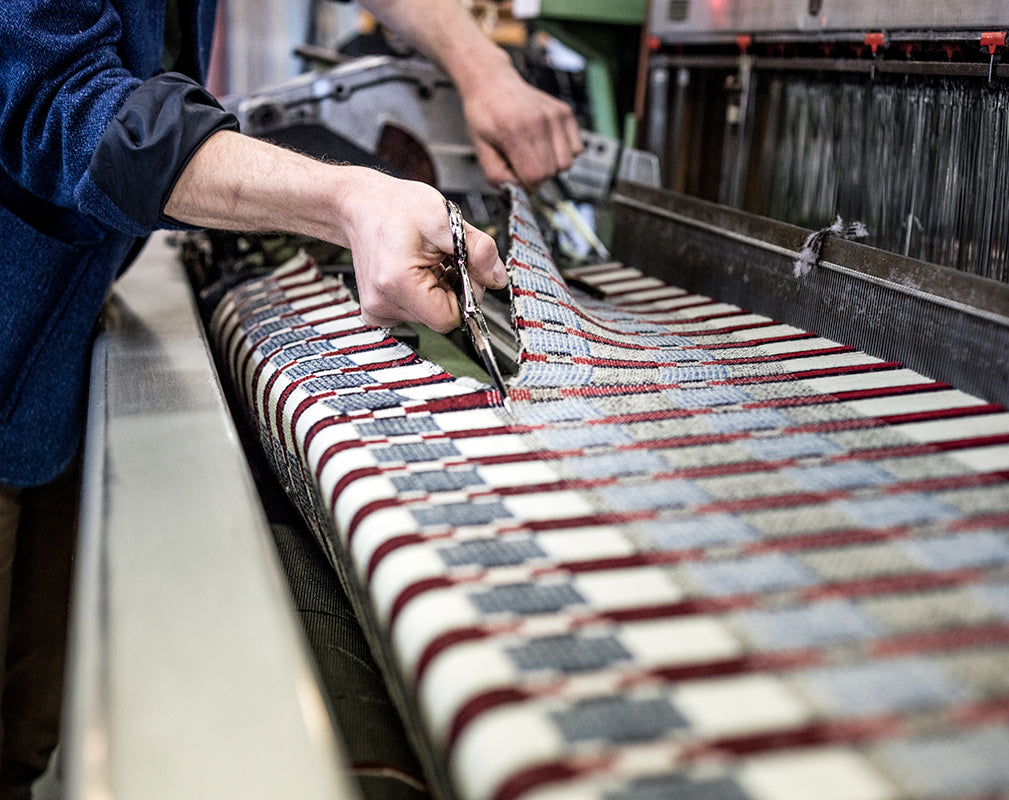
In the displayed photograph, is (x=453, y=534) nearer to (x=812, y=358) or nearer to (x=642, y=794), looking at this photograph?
(x=642, y=794)

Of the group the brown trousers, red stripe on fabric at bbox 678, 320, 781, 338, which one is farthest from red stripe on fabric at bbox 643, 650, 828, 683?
the brown trousers

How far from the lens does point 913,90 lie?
1.11m

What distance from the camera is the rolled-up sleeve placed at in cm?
90

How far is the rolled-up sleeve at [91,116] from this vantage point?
2.96 feet

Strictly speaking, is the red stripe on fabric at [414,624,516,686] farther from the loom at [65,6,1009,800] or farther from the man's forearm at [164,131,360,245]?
the man's forearm at [164,131,360,245]

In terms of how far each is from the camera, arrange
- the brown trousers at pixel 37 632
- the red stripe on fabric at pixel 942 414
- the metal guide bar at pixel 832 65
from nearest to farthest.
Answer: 1. the red stripe on fabric at pixel 942 414
2. the metal guide bar at pixel 832 65
3. the brown trousers at pixel 37 632

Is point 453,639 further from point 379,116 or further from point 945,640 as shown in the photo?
point 379,116

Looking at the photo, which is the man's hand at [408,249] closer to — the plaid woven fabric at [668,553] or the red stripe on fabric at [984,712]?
the plaid woven fabric at [668,553]

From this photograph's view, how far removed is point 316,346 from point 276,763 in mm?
593

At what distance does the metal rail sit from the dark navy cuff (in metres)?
0.25

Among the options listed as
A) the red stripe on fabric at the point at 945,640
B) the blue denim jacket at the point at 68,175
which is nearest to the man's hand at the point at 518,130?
the blue denim jacket at the point at 68,175

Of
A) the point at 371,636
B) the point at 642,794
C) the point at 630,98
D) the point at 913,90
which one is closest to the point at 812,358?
the point at 913,90

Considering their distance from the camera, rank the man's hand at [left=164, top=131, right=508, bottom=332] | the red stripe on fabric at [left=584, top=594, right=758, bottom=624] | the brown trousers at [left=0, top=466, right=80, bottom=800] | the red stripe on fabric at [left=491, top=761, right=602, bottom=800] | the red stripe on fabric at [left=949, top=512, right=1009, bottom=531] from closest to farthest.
→ the red stripe on fabric at [left=491, top=761, right=602, bottom=800]
the red stripe on fabric at [left=584, top=594, right=758, bottom=624]
the red stripe on fabric at [left=949, top=512, right=1009, bottom=531]
the man's hand at [left=164, top=131, right=508, bottom=332]
the brown trousers at [left=0, top=466, right=80, bottom=800]

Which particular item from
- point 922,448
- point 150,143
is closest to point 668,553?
point 922,448
